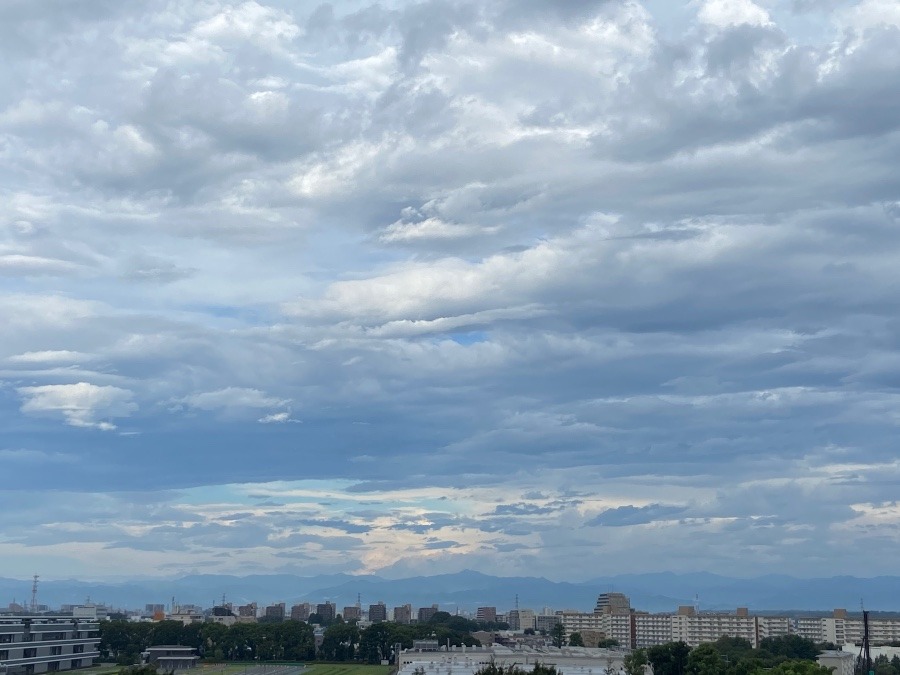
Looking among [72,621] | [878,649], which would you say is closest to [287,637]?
[72,621]

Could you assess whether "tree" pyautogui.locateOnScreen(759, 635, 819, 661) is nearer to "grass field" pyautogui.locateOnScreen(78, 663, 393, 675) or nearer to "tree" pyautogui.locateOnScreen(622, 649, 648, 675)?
"tree" pyautogui.locateOnScreen(622, 649, 648, 675)

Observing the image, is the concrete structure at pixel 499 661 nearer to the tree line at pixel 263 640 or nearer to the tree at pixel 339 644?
the tree line at pixel 263 640

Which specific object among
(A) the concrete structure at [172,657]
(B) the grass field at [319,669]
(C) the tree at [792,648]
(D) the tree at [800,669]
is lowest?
(B) the grass field at [319,669]

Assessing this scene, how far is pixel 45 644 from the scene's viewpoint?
409ft

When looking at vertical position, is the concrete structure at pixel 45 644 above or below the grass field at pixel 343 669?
above

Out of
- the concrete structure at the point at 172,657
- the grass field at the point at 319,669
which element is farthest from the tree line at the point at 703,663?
Result: the concrete structure at the point at 172,657

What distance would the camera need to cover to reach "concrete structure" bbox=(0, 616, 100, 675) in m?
116

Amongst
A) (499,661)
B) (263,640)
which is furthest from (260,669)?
(499,661)

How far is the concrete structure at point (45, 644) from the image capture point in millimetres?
116500

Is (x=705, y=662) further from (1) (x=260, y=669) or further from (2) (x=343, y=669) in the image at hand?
(1) (x=260, y=669)

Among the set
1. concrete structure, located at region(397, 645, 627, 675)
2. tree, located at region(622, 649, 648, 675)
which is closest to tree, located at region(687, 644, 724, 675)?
tree, located at region(622, 649, 648, 675)

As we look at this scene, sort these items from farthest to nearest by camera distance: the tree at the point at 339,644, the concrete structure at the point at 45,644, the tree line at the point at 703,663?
the tree at the point at 339,644 < the concrete structure at the point at 45,644 < the tree line at the point at 703,663

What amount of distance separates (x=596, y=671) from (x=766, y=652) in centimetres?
5516

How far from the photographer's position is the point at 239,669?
140m
